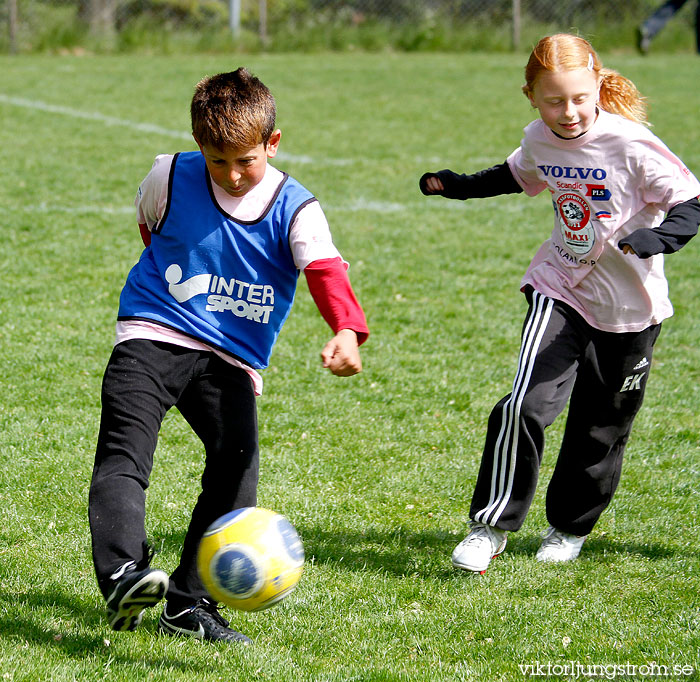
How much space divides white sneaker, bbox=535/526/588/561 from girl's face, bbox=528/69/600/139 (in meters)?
1.59

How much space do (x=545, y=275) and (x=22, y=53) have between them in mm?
18291

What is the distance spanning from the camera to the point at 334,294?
3102mm

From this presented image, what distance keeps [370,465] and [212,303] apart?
5.99 feet

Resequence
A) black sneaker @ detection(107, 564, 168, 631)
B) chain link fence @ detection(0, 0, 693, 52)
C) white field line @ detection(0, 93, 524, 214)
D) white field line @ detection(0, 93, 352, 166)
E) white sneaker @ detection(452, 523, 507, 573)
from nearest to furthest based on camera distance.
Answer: black sneaker @ detection(107, 564, 168, 631) < white sneaker @ detection(452, 523, 507, 573) < white field line @ detection(0, 93, 524, 214) < white field line @ detection(0, 93, 352, 166) < chain link fence @ detection(0, 0, 693, 52)

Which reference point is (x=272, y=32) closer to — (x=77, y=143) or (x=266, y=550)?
(x=77, y=143)

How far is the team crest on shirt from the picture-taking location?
372 centimetres

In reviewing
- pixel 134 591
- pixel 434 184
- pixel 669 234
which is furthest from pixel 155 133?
pixel 134 591

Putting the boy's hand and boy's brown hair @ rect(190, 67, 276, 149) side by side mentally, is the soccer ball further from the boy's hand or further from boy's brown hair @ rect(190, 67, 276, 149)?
boy's brown hair @ rect(190, 67, 276, 149)

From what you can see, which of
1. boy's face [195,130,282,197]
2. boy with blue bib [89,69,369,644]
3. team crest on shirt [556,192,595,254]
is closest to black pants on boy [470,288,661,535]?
team crest on shirt [556,192,595,254]

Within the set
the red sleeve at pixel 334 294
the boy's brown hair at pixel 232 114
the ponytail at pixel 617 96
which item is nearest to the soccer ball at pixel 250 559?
the red sleeve at pixel 334 294

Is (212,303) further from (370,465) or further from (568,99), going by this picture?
(370,465)

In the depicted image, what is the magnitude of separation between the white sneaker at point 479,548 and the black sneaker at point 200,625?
87 cm

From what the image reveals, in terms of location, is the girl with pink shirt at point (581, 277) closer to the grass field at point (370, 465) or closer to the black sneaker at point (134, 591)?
the grass field at point (370, 465)

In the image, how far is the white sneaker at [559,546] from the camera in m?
4.02
